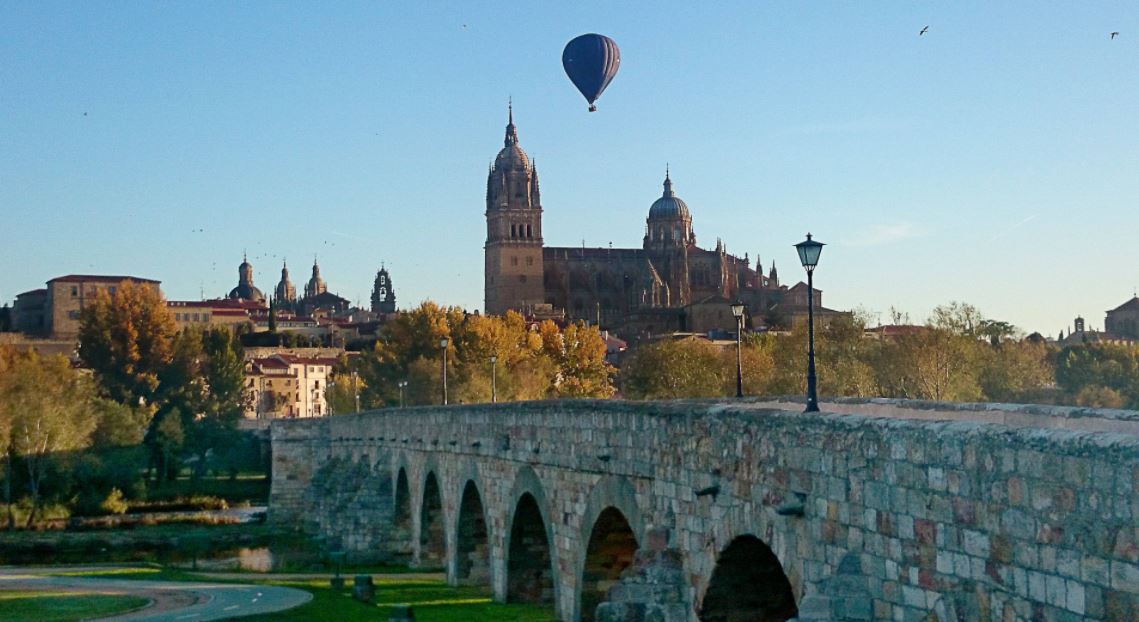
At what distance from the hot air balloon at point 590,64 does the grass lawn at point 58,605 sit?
35.0m

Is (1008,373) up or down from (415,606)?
up

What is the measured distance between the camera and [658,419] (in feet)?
64.2

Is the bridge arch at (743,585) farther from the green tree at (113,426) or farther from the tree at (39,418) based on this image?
the green tree at (113,426)

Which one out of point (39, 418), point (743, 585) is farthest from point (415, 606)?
point (39, 418)

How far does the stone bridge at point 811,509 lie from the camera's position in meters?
10.4

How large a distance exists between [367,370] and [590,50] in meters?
39.1

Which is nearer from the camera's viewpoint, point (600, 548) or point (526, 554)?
point (600, 548)

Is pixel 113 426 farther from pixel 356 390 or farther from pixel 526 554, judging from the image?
pixel 526 554

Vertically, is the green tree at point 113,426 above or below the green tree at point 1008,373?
below

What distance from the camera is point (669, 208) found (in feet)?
652

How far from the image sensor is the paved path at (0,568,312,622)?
102ft

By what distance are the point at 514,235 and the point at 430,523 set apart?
146203 mm

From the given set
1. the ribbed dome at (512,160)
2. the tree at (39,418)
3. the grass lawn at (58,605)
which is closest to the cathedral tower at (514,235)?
the ribbed dome at (512,160)

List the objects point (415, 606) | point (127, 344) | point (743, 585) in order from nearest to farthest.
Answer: point (743, 585)
point (415, 606)
point (127, 344)
